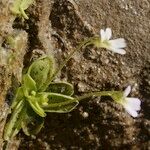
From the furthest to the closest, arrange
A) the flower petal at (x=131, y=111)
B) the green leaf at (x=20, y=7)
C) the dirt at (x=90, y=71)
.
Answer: the dirt at (x=90, y=71), the green leaf at (x=20, y=7), the flower petal at (x=131, y=111)

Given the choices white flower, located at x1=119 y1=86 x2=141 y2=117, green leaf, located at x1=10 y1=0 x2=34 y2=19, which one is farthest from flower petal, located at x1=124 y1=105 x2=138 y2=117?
green leaf, located at x1=10 y1=0 x2=34 y2=19

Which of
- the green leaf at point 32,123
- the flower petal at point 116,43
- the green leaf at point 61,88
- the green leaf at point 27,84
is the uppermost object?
the flower petal at point 116,43

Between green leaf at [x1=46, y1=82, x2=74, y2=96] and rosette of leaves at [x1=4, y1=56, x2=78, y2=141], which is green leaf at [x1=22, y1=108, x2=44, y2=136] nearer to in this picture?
rosette of leaves at [x1=4, y1=56, x2=78, y2=141]

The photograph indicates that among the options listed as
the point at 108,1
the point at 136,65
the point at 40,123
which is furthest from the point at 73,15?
the point at 40,123

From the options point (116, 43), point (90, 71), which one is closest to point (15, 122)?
point (90, 71)

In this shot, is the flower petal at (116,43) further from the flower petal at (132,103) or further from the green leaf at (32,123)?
the green leaf at (32,123)

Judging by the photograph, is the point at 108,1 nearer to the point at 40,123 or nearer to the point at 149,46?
the point at 149,46

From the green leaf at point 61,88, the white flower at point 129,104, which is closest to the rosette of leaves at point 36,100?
the green leaf at point 61,88
